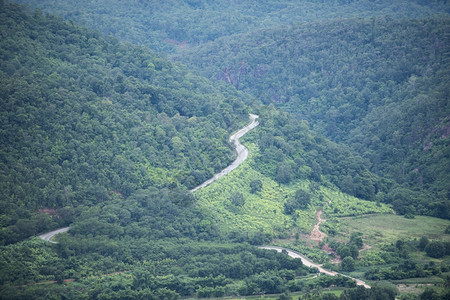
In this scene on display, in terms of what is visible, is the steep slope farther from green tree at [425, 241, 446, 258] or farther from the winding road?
green tree at [425, 241, 446, 258]

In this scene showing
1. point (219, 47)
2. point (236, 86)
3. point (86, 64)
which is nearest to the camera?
point (86, 64)

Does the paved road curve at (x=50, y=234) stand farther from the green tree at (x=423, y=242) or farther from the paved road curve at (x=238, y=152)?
the green tree at (x=423, y=242)

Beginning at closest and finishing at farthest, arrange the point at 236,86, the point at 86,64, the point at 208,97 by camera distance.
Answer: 1. the point at 86,64
2. the point at 208,97
3. the point at 236,86

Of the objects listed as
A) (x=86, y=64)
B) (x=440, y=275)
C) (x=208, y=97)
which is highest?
(x=86, y=64)

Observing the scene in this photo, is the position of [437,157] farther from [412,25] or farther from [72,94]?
[72,94]

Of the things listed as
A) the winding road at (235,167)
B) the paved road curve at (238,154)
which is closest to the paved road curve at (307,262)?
the winding road at (235,167)

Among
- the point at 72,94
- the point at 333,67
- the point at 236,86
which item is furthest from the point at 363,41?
the point at 72,94
